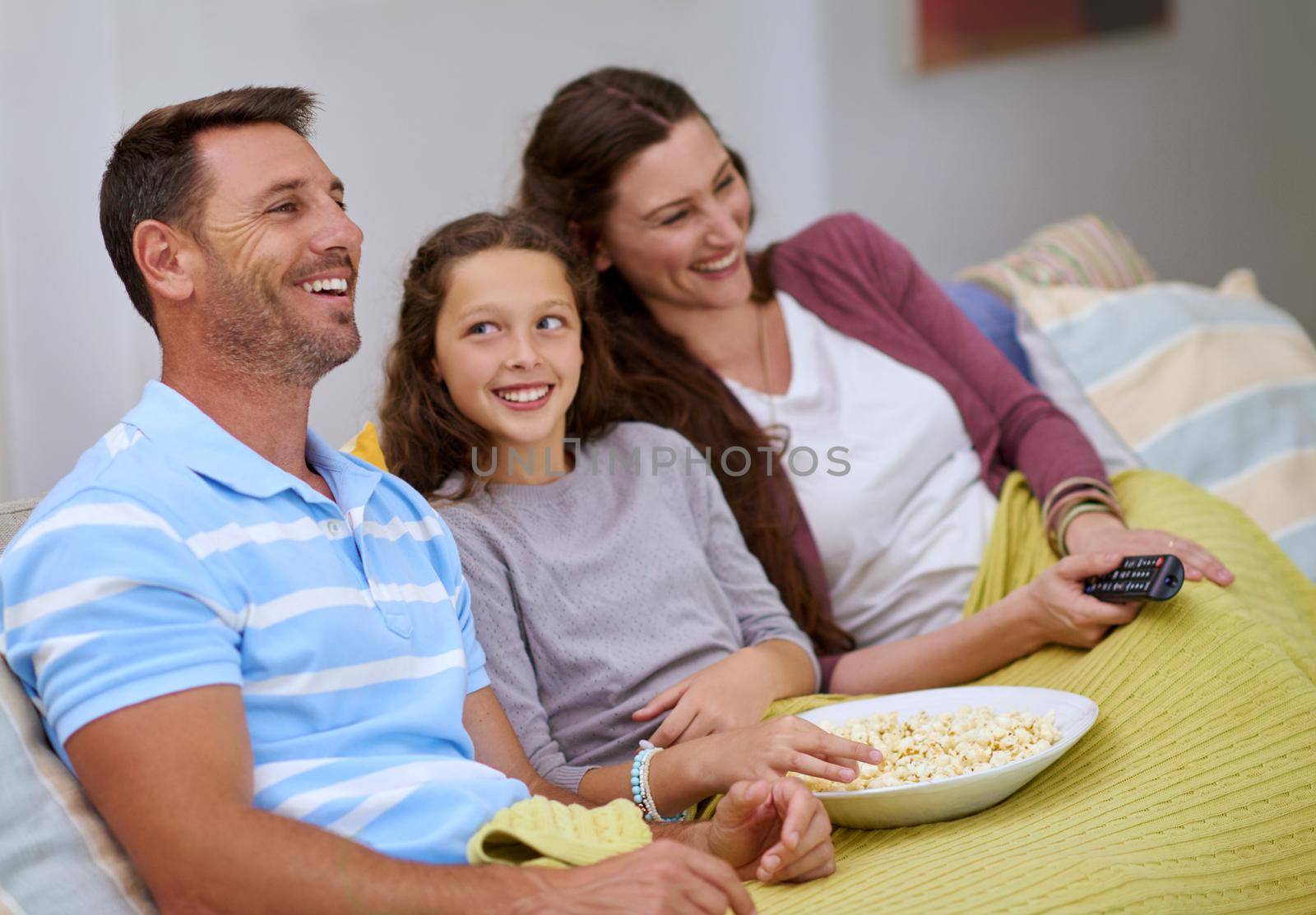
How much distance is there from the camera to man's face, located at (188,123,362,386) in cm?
117

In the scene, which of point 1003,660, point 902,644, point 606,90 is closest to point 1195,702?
point 1003,660

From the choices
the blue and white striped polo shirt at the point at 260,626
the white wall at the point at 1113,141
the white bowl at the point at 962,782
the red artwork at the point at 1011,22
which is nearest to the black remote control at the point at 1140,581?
the white bowl at the point at 962,782

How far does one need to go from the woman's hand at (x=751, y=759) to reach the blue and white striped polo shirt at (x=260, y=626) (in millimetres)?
231

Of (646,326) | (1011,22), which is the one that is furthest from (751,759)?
(1011,22)

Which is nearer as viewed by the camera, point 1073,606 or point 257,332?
point 257,332

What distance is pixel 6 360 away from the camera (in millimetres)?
1848

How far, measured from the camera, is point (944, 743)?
135cm

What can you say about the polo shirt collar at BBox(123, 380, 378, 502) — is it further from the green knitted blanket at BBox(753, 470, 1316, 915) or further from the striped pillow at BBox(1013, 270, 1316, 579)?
the striped pillow at BBox(1013, 270, 1316, 579)

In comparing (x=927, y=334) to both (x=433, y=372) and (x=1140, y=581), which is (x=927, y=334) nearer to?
(x=1140, y=581)

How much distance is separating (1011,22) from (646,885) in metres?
3.28

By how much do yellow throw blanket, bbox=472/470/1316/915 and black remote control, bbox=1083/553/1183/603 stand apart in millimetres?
43

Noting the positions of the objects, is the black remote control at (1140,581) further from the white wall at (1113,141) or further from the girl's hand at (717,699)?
the white wall at (1113,141)

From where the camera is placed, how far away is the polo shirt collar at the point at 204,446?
43.4 inches

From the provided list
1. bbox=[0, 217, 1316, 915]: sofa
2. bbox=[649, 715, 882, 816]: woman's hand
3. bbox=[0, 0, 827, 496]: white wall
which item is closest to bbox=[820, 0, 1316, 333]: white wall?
bbox=[0, 0, 827, 496]: white wall
